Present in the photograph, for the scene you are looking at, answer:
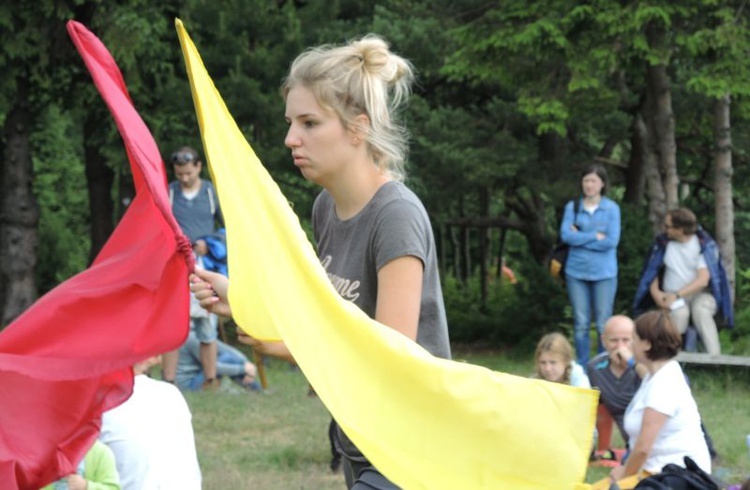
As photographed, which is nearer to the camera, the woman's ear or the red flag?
the woman's ear

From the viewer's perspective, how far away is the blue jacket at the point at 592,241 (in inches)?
470

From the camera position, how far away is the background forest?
1584cm

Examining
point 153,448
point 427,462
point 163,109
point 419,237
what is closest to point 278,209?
point 419,237

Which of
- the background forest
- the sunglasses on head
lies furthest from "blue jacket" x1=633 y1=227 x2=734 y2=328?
the sunglasses on head

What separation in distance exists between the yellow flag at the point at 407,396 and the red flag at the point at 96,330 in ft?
1.33

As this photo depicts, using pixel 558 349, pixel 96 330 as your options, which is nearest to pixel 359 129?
pixel 96 330

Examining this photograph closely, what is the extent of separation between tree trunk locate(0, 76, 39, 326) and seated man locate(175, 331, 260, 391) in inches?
289

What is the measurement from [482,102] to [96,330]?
17299mm

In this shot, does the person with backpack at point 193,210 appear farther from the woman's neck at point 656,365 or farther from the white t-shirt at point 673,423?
the white t-shirt at point 673,423

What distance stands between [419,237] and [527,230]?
61.1 feet

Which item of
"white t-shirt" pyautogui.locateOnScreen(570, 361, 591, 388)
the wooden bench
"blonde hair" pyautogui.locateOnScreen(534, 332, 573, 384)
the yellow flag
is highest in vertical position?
the yellow flag

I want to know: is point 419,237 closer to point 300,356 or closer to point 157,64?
point 300,356

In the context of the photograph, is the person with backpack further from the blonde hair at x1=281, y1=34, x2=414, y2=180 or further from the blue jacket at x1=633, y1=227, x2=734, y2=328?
the blonde hair at x1=281, y1=34, x2=414, y2=180

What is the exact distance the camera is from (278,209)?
389 cm
